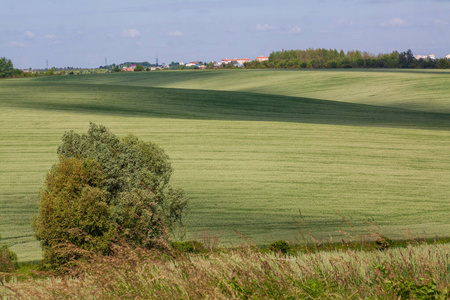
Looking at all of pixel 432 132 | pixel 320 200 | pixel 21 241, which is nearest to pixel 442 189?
pixel 320 200

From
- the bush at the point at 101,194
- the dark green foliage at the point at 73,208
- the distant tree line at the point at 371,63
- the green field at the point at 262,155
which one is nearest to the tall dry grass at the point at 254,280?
the green field at the point at 262,155

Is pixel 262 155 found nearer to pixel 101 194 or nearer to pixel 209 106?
pixel 101 194

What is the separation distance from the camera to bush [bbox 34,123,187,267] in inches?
893

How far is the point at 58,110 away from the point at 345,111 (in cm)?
3369

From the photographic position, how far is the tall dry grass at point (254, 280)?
19.5ft

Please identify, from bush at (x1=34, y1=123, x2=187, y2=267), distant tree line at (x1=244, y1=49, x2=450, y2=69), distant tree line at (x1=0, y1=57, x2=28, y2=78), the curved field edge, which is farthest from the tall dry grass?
distant tree line at (x1=0, y1=57, x2=28, y2=78)

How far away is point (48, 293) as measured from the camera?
636cm

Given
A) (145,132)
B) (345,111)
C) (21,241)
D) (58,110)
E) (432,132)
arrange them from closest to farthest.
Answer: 1. (21,241)
2. (145,132)
3. (432,132)
4. (58,110)
5. (345,111)

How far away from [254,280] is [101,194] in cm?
1892

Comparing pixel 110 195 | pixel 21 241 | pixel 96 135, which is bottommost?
pixel 21 241

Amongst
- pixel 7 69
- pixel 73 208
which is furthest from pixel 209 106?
pixel 7 69

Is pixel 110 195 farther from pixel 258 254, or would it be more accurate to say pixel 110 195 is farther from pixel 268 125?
pixel 268 125

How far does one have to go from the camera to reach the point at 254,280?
20.3 ft

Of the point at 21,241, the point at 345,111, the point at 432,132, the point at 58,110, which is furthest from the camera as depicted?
the point at 345,111
